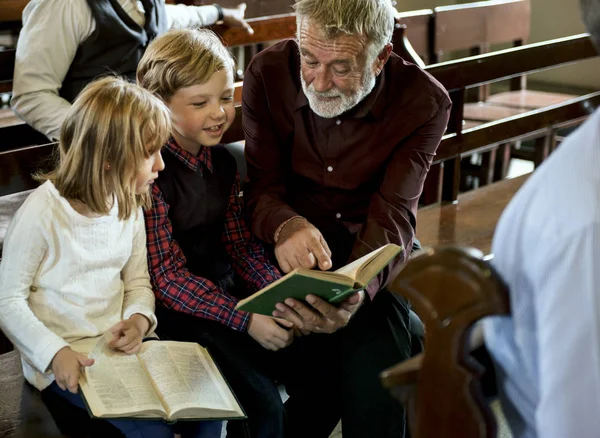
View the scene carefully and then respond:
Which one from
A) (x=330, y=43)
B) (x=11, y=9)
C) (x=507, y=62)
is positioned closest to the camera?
(x=330, y=43)

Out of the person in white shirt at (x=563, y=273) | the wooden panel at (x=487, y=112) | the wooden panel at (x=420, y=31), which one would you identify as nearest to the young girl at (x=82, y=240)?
the person in white shirt at (x=563, y=273)

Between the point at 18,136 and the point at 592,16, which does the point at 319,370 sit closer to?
the point at 592,16

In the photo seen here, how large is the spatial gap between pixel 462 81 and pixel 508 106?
188 centimetres

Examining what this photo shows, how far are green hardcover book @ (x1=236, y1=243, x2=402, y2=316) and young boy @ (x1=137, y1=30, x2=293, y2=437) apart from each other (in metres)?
0.20

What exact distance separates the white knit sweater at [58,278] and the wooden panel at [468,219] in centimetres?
144

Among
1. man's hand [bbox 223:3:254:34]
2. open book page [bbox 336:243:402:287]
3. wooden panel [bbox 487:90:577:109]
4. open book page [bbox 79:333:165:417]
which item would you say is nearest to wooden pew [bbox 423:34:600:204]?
wooden panel [bbox 487:90:577:109]

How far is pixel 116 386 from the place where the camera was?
189 cm

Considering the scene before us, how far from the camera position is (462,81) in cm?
341

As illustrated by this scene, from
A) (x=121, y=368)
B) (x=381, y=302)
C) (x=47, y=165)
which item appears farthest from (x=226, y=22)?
(x=121, y=368)

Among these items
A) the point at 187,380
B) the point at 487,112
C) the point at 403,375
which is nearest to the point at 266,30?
the point at 487,112

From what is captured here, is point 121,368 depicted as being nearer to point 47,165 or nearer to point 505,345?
point 47,165

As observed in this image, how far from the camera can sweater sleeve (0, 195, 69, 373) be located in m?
1.90

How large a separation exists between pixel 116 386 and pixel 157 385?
3.9 inches

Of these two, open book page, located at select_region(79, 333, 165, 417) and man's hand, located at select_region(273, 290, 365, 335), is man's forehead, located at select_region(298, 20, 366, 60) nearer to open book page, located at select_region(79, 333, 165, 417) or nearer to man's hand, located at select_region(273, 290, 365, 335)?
man's hand, located at select_region(273, 290, 365, 335)
